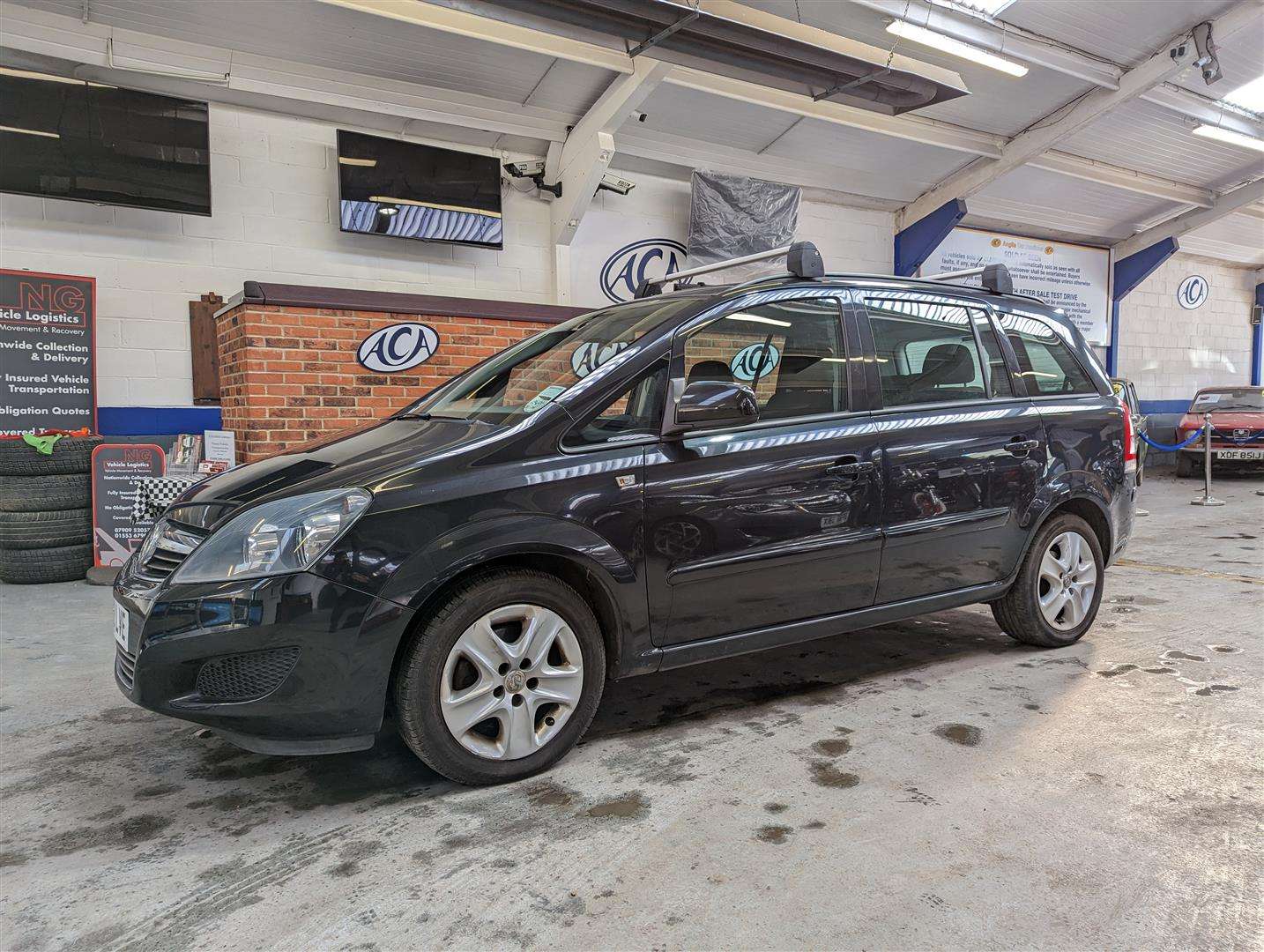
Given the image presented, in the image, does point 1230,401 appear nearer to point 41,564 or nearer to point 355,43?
point 355,43

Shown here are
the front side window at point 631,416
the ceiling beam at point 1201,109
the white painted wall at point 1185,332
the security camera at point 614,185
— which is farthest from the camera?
the white painted wall at point 1185,332

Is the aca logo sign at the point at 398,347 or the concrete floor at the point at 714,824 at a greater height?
the aca logo sign at the point at 398,347

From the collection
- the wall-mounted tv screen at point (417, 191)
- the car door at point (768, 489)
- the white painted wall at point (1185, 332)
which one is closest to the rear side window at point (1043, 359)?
the car door at point (768, 489)

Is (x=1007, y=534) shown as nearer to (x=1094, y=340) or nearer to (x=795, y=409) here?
(x=795, y=409)

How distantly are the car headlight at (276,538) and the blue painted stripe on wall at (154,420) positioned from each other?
5.44m

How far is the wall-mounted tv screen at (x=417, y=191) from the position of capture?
7.53m

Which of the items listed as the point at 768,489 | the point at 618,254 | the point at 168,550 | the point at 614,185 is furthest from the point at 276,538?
the point at 618,254

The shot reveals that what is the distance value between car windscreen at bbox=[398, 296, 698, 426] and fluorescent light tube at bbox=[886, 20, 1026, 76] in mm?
6090

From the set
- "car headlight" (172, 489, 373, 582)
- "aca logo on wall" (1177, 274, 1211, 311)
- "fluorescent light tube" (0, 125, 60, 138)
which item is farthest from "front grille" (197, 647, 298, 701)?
"aca logo on wall" (1177, 274, 1211, 311)

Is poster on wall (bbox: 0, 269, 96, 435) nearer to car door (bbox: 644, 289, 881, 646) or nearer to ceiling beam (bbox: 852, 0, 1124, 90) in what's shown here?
car door (bbox: 644, 289, 881, 646)

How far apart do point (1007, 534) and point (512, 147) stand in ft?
22.9

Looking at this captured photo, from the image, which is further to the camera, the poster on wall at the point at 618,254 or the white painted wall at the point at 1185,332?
the white painted wall at the point at 1185,332

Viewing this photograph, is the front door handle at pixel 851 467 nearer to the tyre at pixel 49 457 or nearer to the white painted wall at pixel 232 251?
the tyre at pixel 49 457

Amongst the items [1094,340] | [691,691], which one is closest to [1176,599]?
[691,691]
